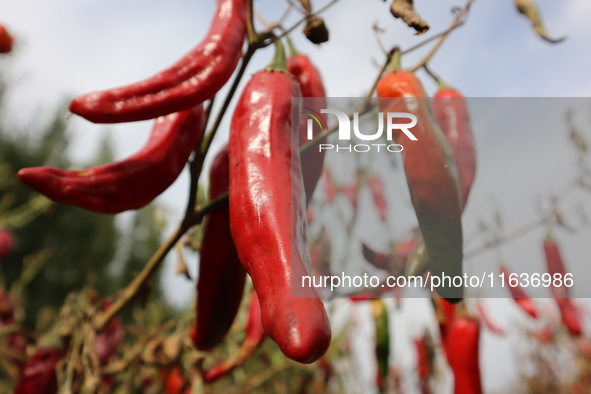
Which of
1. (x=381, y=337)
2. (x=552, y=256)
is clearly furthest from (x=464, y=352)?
(x=552, y=256)

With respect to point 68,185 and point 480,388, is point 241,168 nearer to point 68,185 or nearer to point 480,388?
point 68,185

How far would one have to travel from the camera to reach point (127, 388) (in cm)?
132

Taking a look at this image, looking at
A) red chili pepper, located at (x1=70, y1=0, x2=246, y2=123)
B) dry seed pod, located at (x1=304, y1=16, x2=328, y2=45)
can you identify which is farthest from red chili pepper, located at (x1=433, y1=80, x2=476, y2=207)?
red chili pepper, located at (x1=70, y1=0, x2=246, y2=123)

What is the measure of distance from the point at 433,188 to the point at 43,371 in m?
0.92

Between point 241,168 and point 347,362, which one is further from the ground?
point 241,168

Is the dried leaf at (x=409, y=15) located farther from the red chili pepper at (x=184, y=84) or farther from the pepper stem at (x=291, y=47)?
the pepper stem at (x=291, y=47)

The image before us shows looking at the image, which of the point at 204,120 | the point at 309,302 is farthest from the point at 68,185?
the point at 309,302

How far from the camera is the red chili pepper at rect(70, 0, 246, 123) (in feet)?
2.26

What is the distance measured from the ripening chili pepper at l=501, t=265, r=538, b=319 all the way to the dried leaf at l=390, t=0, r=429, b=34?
1489 millimetres

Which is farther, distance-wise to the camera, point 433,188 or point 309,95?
point 309,95

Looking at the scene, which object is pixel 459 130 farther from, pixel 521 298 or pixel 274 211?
pixel 521 298

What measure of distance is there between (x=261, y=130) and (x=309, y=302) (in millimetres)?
286

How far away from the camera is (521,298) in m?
1.98

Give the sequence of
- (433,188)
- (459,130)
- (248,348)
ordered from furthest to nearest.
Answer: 1. (248,348)
2. (459,130)
3. (433,188)
